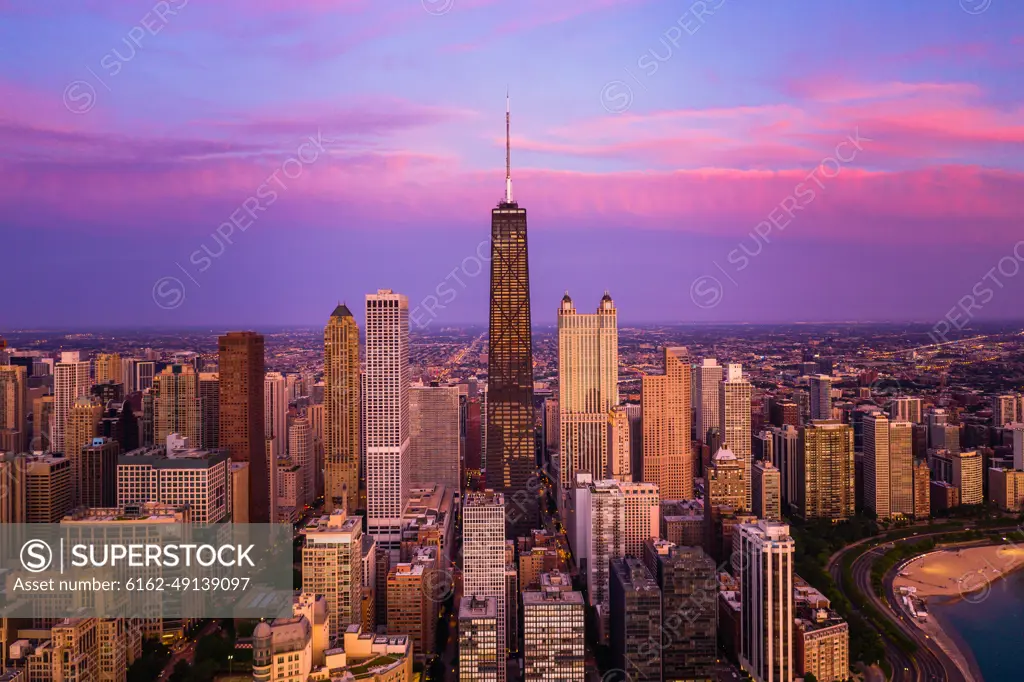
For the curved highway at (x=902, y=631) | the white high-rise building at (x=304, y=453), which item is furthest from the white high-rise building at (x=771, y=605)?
the white high-rise building at (x=304, y=453)

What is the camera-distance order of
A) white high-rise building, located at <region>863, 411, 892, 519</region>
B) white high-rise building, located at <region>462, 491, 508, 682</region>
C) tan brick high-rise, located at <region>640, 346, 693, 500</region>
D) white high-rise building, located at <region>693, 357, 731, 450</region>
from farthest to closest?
white high-rise building, located at <region>693, 357, 731, 450</region>, tan brick high-rise, located at <region>640, 346, 693, 500</region>, white high-rise building, located at <region>863, 411, 892, 519</region>, white high-rise building, located at <region>462, 491, 508, 682</region>

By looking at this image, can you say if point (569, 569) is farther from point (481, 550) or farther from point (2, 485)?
point (2, 485)

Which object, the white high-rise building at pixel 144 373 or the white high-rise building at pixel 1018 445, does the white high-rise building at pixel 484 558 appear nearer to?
the white high-rise building at pixel 144 373

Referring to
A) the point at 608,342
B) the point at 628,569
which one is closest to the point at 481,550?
the point at 628,569

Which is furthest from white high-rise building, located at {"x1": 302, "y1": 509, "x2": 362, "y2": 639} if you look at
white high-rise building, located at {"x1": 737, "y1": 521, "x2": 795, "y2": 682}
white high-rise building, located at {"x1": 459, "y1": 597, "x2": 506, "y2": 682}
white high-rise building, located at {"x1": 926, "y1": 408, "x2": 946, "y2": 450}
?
white high-rise building, located at {"x1": 926, "y1": 408, "x2": 946, "y2": 450}

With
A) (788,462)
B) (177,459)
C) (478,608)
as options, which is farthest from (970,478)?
(177,459)

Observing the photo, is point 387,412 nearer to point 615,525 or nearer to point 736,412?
point 615,525

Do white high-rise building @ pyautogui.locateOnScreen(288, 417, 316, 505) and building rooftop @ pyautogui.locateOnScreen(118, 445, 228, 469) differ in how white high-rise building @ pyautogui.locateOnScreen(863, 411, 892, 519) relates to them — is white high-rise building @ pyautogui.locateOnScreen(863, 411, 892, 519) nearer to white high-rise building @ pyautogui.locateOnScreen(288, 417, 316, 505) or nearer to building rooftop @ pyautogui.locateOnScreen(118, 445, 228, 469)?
white high-rise building @ pyautogui.locateOnScreen(288, 417, 316, 505)
